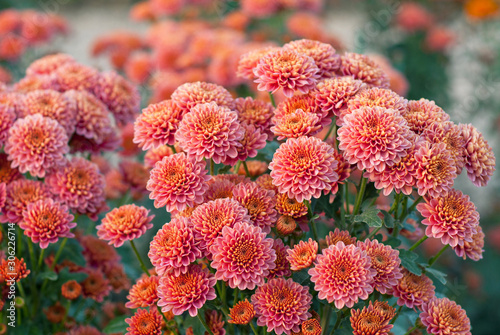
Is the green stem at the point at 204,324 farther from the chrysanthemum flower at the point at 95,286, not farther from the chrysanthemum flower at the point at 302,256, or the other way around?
the chrysanthemum flower at the point at 95,286

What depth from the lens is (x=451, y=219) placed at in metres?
1.05

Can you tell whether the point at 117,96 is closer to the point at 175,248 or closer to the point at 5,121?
the point at 5,121

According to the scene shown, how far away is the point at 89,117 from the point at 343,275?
84 centimetres

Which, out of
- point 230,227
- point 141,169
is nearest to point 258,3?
point 141,169

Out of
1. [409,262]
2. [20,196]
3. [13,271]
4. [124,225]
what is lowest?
[13,271]

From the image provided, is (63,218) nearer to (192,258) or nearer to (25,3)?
(192,258)

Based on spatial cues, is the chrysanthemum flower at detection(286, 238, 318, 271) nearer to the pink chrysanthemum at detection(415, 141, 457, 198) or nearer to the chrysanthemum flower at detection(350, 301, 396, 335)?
the chrysanthemum flower at detection(350, 301, 396, 335)

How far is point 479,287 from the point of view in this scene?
9.71 feet

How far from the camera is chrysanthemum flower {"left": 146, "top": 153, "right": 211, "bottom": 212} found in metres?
1.05

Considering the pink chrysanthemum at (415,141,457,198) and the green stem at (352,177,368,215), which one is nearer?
the pink chrysanthemum at (415,141,457,198)

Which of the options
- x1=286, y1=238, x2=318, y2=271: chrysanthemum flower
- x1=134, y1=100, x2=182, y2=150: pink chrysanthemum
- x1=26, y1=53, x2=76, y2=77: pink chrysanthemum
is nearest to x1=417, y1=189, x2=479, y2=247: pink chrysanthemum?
x1=286, y1=238, x2=318, y2=271: chrysanthemum flower

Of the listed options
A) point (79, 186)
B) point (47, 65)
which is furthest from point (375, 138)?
point (47, 65)

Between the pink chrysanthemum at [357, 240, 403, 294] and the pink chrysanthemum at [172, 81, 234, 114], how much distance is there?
44 centimetres

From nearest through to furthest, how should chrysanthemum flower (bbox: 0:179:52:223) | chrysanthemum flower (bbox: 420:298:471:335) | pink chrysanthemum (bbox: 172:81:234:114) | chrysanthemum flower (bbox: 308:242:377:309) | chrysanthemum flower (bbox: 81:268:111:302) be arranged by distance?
chrysanthemum flower (bbox: 308:242:377:309) < chrysanthemum flower (bbox: 420:298:471:335) < pink chrysanthemum (bbox: 172:81:234:114) < chrysanthemum flower (bbox: 0:179:52:223) < chrysanthemum flower (bbox: 81:268:111:302)
